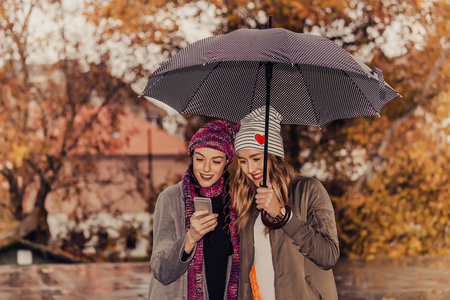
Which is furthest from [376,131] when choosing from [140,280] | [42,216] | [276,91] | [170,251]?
[170,251]

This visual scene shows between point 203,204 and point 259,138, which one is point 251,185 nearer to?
point 259,138

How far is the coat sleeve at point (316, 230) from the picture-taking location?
10.2 ft

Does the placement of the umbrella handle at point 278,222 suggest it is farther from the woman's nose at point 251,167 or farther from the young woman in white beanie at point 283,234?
the woman's nose at point 251,167

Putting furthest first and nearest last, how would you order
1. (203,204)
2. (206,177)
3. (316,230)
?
1. (206,177)
2. (316,230)
3. (203,204)

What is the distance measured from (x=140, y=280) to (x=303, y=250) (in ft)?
19.4

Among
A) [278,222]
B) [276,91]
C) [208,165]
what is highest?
[276,91]

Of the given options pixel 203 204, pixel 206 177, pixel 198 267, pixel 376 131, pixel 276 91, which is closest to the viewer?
pixel 203 204

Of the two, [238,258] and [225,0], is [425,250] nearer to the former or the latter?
[225,0]

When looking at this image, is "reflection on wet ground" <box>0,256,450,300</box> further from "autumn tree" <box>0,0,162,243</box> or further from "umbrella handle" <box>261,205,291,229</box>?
"umbrella handle" <box>261,205,291,229</box>

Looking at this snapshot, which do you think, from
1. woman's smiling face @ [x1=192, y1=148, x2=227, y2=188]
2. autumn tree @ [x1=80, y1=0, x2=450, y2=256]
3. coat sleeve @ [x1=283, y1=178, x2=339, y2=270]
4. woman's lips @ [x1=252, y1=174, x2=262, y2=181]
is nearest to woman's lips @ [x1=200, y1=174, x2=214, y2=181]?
woman's smiling face @ [x1=192, y1=148, x2=227, y2=188]

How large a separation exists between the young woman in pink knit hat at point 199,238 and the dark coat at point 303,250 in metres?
0.13

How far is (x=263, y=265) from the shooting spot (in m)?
3.27

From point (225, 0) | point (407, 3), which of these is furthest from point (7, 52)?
point (407, 3)

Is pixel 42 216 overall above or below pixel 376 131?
below
